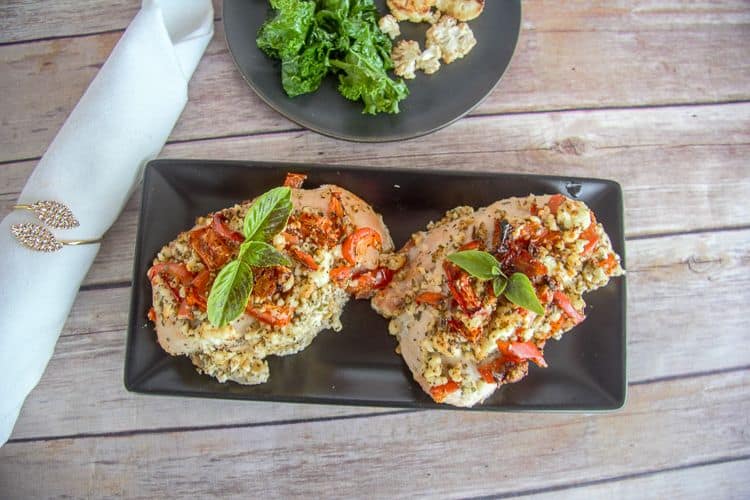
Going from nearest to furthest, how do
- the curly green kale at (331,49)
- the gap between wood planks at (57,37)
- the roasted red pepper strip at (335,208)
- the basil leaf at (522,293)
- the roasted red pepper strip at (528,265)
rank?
the basil leaf at (522,293), the roasted red pepper strip at (528,265), the roasted red pepper strip at (335,208), the curly green kale at (331,49), the gap between wood planks at (57,37)

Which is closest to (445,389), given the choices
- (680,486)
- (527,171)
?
(527,171)

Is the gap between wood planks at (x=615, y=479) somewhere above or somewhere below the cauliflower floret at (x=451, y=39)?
below

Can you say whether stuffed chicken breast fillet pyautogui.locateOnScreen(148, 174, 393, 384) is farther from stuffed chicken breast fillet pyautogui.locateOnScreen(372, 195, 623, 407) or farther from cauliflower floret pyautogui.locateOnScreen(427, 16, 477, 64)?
cauliflower floret pyautogui.locateOnScreen(427, 16, 477, 64)

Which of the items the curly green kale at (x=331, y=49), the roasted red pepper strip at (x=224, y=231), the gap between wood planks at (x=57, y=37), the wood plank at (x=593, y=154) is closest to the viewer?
the roasted red pepper strip at (x=224, y=231)

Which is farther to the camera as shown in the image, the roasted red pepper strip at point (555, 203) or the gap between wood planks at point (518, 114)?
the gap between wood planks at point (518, 114)

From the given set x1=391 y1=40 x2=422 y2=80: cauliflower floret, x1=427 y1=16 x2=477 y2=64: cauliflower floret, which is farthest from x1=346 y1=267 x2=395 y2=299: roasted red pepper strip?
x1=427 y1=16 x2=477 y2=64: cauliflower floret

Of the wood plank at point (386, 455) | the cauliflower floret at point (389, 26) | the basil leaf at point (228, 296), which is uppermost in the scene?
the cauliflower floret at point (389, 26)

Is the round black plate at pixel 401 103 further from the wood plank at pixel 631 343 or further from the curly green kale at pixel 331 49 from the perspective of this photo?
the wood plank at pixel 631 343

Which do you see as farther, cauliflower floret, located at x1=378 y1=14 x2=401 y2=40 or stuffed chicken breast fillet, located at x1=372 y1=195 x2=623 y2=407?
cauliflower floret, located at x1=378 y1=14 x2=401 y2=40

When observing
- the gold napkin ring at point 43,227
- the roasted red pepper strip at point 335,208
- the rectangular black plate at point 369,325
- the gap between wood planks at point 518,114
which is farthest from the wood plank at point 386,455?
the gap between wood planks at point 518,114
